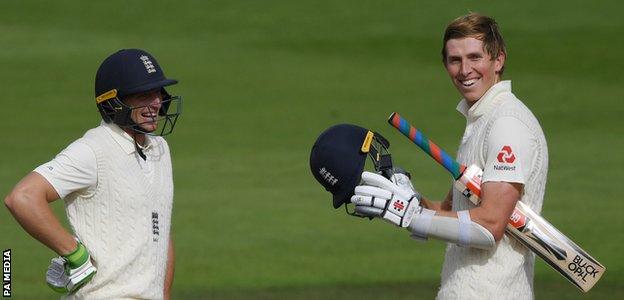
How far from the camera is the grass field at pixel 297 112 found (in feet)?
35.1

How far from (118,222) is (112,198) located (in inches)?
4.1

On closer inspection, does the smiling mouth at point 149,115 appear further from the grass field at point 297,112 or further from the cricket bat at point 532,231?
the grass field at point 297,112

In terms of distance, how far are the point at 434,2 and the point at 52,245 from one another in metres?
16.5

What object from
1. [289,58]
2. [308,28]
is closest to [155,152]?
[289,58]

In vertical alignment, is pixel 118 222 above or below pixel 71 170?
below

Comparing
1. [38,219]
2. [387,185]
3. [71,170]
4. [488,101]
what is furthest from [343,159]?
[38,219]

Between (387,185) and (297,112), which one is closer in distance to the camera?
(387,185)

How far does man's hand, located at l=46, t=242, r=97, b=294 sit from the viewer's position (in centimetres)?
541

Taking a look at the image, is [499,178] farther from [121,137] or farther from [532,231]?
[121,137]

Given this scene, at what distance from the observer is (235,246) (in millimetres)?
11180

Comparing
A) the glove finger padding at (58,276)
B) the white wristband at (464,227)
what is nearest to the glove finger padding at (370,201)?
the white wristband at (464,227)

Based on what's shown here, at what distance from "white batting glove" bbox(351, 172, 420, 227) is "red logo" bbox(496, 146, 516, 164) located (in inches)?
15.0

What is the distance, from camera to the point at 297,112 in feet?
53.5

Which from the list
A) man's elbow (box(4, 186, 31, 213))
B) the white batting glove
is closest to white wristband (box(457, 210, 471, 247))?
the white batting glove
